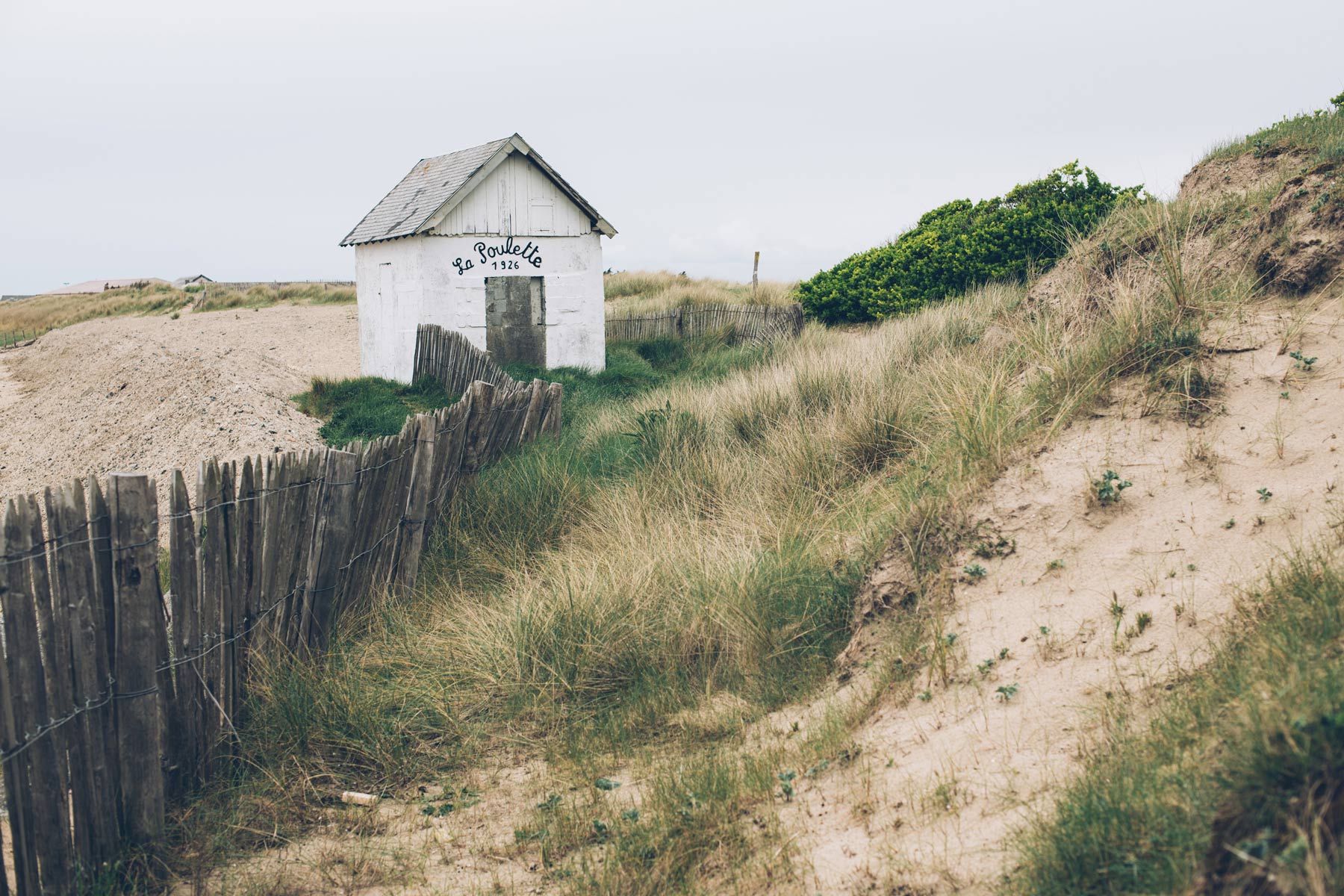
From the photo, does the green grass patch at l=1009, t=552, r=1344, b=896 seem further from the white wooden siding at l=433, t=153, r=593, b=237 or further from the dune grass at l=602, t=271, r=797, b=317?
the dune grass at l=602, t=271, r=797, b=317

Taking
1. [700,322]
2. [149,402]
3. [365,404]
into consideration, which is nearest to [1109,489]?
[365,404]

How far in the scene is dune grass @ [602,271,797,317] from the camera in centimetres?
2295

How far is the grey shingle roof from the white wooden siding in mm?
322

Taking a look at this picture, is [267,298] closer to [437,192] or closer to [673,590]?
[437,192]

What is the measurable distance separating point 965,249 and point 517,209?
758 cm

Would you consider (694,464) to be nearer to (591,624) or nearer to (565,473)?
(565,473)

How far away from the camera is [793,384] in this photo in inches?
350

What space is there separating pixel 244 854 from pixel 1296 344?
5674 millimetres

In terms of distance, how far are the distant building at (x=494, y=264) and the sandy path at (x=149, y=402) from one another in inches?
91.2

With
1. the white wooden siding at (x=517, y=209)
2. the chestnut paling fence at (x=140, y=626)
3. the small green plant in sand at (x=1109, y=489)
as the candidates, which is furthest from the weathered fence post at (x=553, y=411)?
the white wooden siding at (x=517, y=209)

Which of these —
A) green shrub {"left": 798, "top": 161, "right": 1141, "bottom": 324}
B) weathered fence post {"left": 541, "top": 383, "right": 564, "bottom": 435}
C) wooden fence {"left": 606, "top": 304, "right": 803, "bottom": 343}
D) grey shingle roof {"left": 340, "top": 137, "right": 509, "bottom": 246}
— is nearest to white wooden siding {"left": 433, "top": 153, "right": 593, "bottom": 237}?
grey shingle roof {"left": 340, "top": 137, "right": 509, "bottom": 246}

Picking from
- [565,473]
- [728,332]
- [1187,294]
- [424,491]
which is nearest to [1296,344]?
[1187,294]

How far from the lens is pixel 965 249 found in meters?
14.7

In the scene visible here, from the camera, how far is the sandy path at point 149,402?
11484 mm
